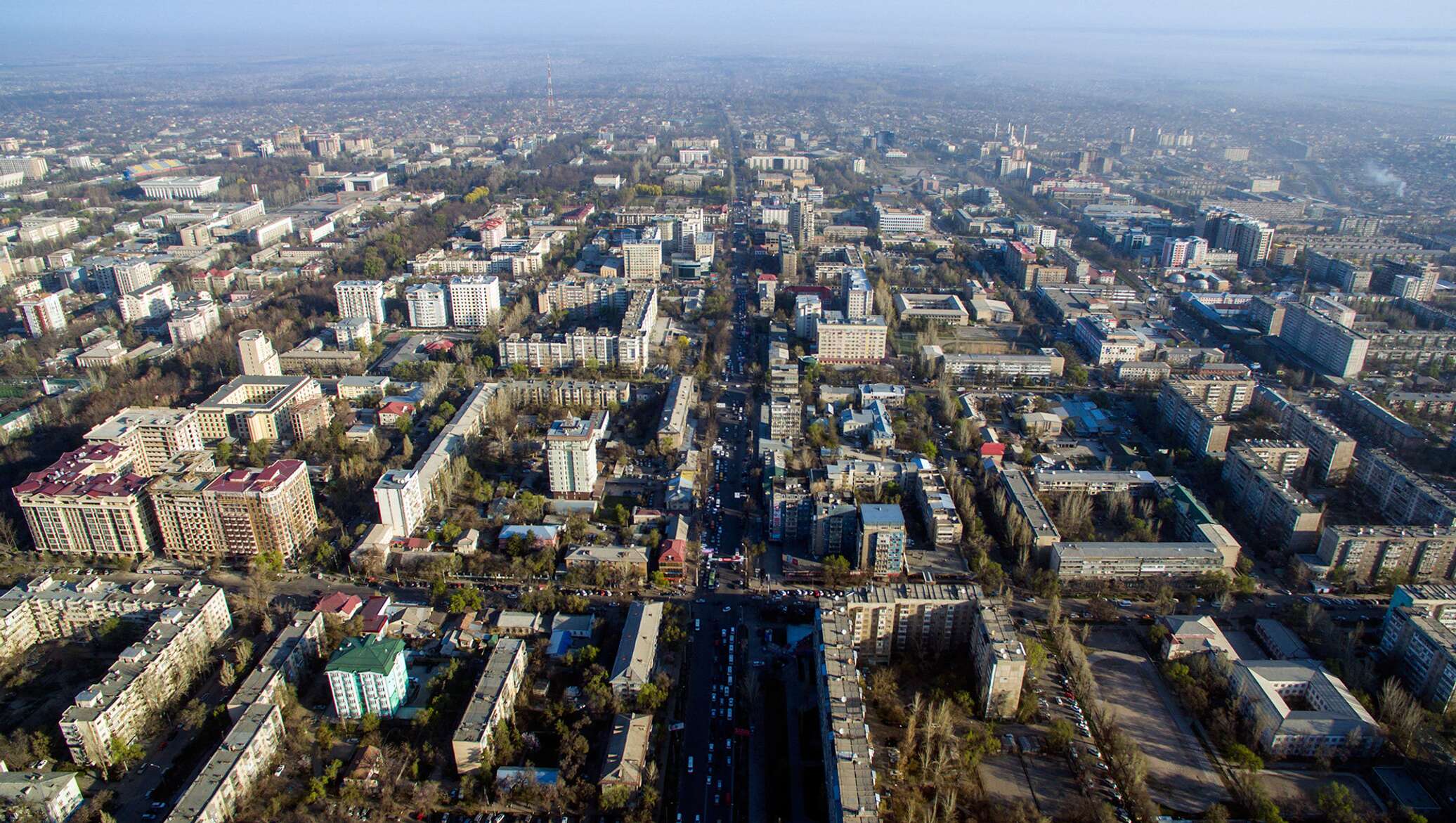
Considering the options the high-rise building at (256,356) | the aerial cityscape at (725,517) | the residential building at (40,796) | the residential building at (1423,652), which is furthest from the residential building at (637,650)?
the high-rise building at (256,356)

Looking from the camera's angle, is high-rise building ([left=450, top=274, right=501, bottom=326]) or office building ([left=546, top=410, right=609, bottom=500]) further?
high-rise building ([left=450, top=274, right=501, bottom=326])

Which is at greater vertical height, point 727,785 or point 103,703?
point 103,703

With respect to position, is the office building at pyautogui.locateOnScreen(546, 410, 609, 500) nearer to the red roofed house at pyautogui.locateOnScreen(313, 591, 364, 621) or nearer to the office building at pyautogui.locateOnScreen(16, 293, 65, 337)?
the red roofed house at pyautogui.locateOnScreen(313, 591, 364, 621)

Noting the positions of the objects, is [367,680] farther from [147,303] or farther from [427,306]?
[147,303]

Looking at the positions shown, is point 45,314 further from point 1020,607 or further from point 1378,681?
point 1378,681

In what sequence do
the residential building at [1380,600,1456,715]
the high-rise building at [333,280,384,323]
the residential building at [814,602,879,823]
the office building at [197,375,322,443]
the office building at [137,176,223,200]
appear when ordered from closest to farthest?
the residential building at [814,602,879,823], the residential building at [1380,600,1456,715], the office building at [197,375,322,443], the high-rise building at [333,280,384,323], the office building at [137,176,223,200]

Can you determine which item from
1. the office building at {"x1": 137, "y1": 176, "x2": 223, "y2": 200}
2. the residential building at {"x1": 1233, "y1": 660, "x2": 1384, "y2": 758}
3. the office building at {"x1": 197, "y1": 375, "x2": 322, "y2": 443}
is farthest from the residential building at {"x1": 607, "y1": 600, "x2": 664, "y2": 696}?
the office building at {"x1": 137, "y1": 176, "x2": 223, "y2": 200}

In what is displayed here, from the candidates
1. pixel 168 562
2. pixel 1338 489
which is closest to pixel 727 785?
pixel 168 562
